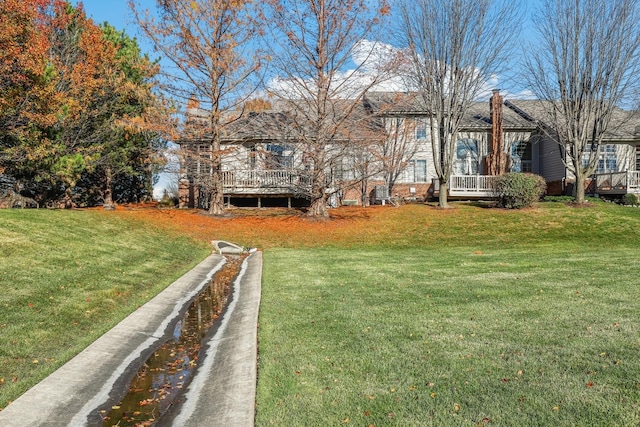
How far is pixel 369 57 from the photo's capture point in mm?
24406

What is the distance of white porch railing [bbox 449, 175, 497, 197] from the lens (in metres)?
30.0

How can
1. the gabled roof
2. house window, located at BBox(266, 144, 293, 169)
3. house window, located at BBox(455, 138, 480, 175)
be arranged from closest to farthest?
house window, located at BBox(266, 144, 293, 169), the gabled roof, house window, located at BBox(455, 138, 480, 175)

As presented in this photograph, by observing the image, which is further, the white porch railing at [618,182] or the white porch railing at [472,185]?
the white porch railing at [472,185]

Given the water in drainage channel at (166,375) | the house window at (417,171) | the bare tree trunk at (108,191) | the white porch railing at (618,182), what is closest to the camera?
the water in drainage channel at (166,375)

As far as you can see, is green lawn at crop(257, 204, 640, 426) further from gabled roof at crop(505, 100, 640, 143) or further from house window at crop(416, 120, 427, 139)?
gabled roof at crop(505, 100, 640, 143)

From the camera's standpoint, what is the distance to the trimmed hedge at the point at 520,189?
1041 inches

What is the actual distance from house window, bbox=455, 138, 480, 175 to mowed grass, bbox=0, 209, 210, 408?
20499 millimetres

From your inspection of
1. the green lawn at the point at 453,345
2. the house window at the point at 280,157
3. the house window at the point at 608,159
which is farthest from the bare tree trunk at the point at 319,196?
the house window at the point at 608,159

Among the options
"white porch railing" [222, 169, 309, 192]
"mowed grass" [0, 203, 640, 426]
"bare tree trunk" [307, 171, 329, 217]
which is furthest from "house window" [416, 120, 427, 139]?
"mowed grass" [0, 203, 640, 426]

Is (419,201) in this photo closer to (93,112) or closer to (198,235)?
(198,235)

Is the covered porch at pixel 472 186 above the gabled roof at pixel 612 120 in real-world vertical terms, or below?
below

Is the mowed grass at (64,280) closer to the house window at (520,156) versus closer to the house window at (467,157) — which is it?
the house window at (467,157)

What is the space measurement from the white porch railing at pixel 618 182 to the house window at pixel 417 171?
10.9 meters

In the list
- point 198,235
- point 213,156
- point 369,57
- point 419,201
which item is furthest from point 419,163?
point 198,235
